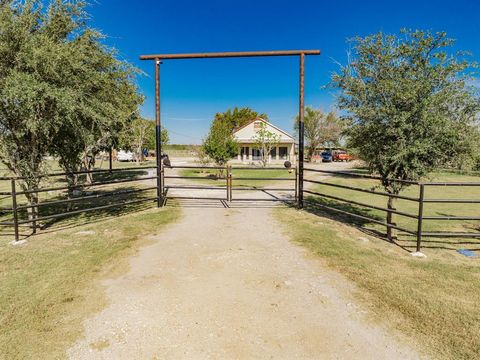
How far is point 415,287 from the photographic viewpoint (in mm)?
3809

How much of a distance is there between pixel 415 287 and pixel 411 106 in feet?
11.4

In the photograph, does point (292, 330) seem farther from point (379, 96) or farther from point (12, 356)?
point (379, 96)

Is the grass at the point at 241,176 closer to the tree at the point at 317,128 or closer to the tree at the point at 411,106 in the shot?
the tree at the point at 411,106

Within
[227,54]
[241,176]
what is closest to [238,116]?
[241,176]

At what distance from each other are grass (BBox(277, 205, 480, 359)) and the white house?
30445 millimetres

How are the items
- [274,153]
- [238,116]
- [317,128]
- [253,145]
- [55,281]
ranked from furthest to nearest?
[238,116] < [317,128] < [274,153] < [253,145] < [55,281]

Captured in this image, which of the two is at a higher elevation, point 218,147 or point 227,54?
point 227,54

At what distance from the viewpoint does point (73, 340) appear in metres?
2.76

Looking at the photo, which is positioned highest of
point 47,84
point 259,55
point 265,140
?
point 259,55

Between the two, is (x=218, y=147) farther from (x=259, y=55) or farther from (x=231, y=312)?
(x=231, y=312)

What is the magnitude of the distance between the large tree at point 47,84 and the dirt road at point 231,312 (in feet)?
10.5

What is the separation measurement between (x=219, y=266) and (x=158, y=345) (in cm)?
188

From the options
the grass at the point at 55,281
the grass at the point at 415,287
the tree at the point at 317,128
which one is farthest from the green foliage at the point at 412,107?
the tree at the point at 317,128

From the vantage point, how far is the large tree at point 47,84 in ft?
17.8
